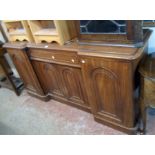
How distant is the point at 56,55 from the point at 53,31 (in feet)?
0.74

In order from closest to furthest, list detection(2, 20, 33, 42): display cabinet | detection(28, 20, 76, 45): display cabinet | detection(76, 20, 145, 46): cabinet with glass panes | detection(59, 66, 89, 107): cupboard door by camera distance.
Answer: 1. detection(76, 20, 145, 46): cabinet with glass panes
2. detection(28, 20, 76, 45): display cabinet
3. detection(59, 66, 89, 107): cupboard door
4. detection(2, 20, 33, 42): display cabinet

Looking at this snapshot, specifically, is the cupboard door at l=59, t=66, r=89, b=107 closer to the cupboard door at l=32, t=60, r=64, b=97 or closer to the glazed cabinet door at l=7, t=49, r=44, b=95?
the cupboard door at l=32, t=60, r=64, b=97

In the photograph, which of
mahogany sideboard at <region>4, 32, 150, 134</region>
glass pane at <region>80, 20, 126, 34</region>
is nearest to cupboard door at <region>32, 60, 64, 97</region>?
mahogany sideboard at <region>4, 32, 150, 134</region>

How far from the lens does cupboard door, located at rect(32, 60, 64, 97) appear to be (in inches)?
70.1

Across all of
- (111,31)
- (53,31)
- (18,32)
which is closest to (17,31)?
(18,32)

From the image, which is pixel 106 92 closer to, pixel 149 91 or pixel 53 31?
pixel 149 91

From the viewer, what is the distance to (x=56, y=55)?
5.18 feet

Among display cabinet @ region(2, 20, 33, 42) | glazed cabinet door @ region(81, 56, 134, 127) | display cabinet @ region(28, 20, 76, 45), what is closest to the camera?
glazed cabinet door @ region(81, 56, 134, 127)

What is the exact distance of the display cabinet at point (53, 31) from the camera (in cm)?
147

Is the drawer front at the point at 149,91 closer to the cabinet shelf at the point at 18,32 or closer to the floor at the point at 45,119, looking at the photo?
the floor at the point at 45,119

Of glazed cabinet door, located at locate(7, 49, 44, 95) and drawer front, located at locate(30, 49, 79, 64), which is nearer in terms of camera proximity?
drawer front, located at locate(30, 49, 79, 64)

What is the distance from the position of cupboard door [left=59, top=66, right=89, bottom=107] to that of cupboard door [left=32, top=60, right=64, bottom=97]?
0.09 m

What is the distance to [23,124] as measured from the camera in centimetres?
194
